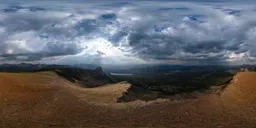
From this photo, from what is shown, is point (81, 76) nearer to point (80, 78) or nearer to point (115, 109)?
point (80, 78)

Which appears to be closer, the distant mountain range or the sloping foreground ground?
the sloping foreground ground

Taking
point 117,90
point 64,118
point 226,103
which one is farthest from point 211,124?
point 117,90

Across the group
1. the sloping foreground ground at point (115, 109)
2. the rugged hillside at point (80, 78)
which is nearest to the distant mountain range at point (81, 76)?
the rugged hillside at point (80, 78)

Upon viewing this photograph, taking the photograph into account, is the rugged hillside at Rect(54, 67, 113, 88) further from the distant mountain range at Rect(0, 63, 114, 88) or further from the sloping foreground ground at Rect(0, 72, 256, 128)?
the sloping foreground ground at Rect(0, 72, 256, 128)

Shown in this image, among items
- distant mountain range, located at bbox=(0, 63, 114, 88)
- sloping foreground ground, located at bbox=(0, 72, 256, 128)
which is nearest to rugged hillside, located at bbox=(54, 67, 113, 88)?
distant mountain range, located at bbox=(0, 63, 114, 88)

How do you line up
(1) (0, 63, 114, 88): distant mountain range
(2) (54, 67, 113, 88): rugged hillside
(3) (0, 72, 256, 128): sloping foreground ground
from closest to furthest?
1. (3) (0, 72, 256, 128): sloping foreground ground
2. (2) (54, 67, 113, 88): rugged hillside
3. (1) (0, 63, 114, 88): distant mountain range

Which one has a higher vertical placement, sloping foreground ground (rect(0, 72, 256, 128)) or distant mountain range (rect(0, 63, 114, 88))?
sloping foreground ground (rect(0, 72, 256, 128))

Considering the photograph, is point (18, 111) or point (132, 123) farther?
point (18, 111)

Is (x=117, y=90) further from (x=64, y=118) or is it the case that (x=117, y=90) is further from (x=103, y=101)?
(x=64, y=118)

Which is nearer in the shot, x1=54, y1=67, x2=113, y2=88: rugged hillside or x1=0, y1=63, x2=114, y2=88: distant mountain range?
x1=54, y1=67, x2=113, y2=88: rugged hillside

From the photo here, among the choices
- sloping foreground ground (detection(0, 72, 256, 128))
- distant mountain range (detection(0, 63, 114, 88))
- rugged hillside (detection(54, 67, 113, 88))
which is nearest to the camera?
sloping foreground ground (detection(0, 72, 256, 128))
